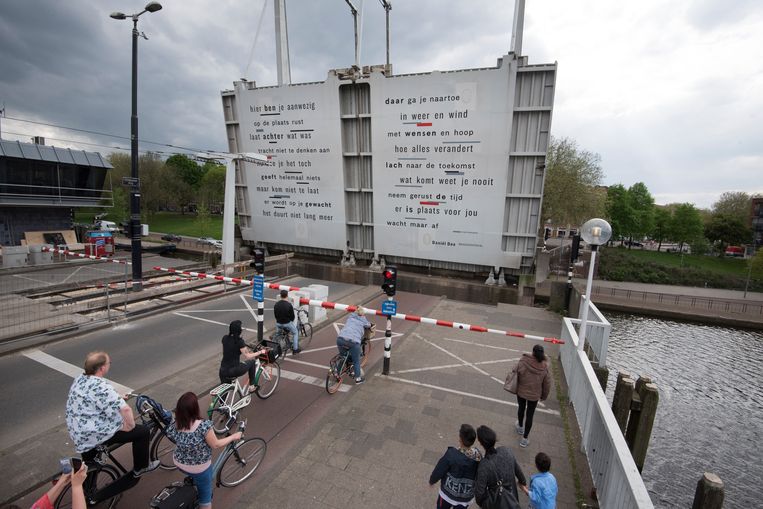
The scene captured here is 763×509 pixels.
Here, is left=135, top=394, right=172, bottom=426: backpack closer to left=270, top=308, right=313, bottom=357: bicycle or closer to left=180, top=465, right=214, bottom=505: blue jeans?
left=180, top=465, right=214, bottom=505: blue jeans

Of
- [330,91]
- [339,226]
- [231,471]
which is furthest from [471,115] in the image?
[231,471]

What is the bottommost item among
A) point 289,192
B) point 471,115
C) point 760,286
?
point 760,286

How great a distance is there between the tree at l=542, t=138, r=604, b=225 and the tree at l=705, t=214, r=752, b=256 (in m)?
27.0

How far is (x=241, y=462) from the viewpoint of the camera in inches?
194

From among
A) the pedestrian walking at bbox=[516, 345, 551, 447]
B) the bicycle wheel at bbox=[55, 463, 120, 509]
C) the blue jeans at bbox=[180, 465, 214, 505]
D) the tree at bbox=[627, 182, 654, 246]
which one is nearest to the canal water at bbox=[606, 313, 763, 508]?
the pedestrian walking at bbox=[516, 345, 551, 447]

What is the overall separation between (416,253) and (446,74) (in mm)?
8307

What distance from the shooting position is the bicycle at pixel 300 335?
8.64 m

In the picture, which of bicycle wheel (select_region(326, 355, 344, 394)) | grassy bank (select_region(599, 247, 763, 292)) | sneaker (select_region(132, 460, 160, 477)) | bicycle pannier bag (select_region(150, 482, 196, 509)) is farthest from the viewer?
grassy bank (select_region(599, 247, 763, 292))

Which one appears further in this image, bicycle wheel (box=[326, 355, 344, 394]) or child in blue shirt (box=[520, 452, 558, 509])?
bicycle wheel (box=[326, 355, 344, 394])

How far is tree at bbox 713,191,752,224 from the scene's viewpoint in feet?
194

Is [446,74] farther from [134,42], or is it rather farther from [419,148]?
[134,42]

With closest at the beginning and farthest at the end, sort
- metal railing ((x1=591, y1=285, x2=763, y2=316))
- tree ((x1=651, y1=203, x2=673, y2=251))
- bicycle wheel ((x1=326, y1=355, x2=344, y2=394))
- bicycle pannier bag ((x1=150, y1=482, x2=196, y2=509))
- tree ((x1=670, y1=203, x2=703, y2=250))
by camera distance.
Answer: bicycle pannier bag ((x1=150, y1=482, x2=196, y2=509)) < bicycle wheel ((x1=326, y1=355, x2=344, y2=394)) < metal railing ((x1=591, y1=285, x2=763, y2=316)) < tree ((x1=670, y1=203, x2=703, y2=250)) < tree ((x1=651, y1=203, x2=673, y2=251))

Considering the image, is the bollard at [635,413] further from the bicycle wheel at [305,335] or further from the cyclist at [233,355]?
the bicycle wheel at [305,335]

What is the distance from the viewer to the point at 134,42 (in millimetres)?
12430
